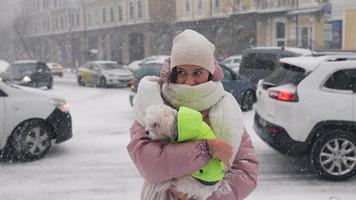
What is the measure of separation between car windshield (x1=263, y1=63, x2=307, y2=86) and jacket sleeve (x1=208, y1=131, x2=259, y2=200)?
402cm

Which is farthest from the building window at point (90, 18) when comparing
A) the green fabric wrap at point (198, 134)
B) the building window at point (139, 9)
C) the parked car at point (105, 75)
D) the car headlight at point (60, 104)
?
the green fabric wrap at point (198, 134)

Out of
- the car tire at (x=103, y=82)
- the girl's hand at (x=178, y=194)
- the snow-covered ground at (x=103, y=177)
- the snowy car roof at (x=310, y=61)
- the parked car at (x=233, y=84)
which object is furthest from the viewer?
the car tire at (x=103, y=82)

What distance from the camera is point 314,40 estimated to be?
30.4 metres

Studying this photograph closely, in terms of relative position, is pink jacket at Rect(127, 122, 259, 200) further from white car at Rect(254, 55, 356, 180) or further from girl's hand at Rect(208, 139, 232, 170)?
white car at Rect(254, 55, 356, 180)

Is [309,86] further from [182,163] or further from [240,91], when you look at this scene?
[240,91]

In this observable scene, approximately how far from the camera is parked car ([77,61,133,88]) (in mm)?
22984

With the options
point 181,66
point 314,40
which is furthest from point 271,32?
point 181,66

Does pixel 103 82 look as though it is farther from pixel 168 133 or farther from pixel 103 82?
pixel 168 133

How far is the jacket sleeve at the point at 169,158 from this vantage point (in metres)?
1.93

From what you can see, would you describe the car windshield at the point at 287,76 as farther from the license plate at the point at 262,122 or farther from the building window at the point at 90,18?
the building window at the point at 90,18

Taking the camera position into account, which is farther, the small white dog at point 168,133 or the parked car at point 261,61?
the parked car at point 261,61

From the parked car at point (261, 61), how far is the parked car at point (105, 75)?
9105mm

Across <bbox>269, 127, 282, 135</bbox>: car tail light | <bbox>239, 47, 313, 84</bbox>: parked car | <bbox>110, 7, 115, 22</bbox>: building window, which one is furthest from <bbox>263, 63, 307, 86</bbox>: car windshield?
<bbox>110, 7, 115, 22</bbox>: building window

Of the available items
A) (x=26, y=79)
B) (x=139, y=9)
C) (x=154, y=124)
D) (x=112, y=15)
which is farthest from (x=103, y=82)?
(x=112, y=15)
